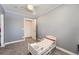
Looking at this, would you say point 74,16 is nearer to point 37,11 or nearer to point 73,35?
point 73,35

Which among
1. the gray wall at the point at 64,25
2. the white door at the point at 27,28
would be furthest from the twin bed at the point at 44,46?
the white door at the point at 27,28

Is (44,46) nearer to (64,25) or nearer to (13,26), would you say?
(64,25)

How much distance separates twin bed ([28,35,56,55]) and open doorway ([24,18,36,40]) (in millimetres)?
193

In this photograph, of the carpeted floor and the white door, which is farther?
the white door

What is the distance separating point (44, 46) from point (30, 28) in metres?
0.48

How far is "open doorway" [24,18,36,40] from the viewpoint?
1.59m

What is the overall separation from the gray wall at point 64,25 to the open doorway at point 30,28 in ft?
0.54

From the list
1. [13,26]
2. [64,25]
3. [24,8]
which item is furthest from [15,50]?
[64,25]

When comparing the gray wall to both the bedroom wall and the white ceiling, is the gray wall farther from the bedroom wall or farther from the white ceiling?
the bedroom wall

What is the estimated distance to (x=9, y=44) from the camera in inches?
59.1

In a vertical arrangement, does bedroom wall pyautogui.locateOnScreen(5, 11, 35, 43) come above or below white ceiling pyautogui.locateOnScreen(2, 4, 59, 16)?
below

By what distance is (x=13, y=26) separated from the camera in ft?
5.09

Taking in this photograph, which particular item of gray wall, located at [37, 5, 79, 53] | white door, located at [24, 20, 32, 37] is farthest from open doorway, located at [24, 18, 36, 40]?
gray wall, located at [37, 5, 79, 53]
